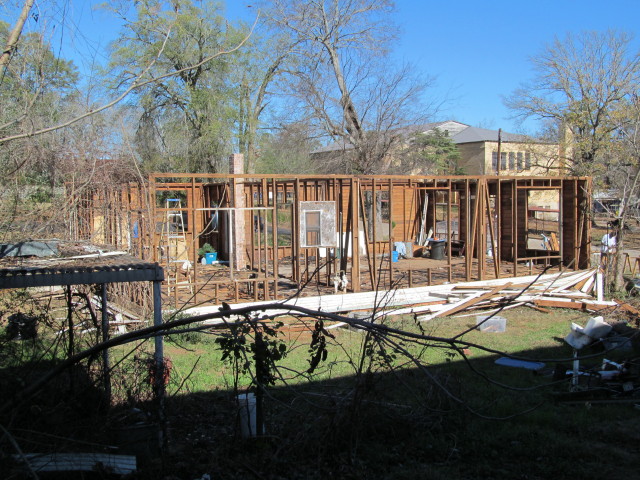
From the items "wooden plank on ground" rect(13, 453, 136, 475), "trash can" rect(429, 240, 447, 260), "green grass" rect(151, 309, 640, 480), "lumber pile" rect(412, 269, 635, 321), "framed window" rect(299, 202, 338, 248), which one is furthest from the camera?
"trash can" rect(429, 240, 447, 260)

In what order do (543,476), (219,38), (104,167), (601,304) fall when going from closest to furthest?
(543,476), (601,304), (104,167), (219,38)

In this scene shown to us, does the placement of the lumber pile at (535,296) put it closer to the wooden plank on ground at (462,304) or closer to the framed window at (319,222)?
the wooden plank on ground at (462,304)

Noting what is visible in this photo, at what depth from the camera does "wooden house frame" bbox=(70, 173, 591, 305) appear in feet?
37.8

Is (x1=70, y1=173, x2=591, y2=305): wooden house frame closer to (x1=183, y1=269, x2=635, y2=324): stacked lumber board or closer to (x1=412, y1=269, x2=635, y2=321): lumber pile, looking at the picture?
(x1=183, y1=269, x2=635, y2=324): stacked lumber board

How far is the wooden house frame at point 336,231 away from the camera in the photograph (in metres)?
11.5

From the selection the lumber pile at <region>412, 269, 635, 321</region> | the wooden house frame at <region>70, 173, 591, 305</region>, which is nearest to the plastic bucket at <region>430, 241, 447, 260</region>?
the wooden house frame at <region>70, 173, 591, 305</region>

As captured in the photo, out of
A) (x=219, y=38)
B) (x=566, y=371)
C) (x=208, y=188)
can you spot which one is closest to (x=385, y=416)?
(x=566, y=371)

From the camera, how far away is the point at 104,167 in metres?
13.9

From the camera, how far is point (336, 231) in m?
12.8

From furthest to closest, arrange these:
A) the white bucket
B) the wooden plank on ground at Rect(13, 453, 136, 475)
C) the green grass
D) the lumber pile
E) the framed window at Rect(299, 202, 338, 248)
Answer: the framed window at Rect(299, 202, 338, 248), the lumber pile, the white bucket, the green grass, the wooden plank on ground at Rect(13, 453, 136, 475)

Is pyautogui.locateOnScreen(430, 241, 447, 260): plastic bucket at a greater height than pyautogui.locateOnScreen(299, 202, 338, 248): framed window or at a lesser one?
lesser

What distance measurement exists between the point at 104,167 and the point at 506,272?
1114 cm

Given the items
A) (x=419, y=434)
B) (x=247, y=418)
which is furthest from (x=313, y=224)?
(x=247, y=418)

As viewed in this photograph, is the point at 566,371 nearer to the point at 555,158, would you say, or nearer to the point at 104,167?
the point at 104,167
